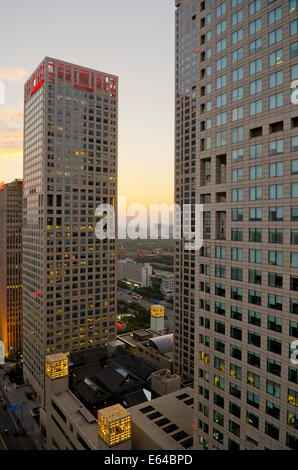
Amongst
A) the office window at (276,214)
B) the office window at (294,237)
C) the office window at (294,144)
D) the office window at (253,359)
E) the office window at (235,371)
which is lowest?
the office window at (235,371)

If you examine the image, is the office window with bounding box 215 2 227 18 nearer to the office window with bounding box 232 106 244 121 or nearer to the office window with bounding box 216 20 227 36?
the office window with bounding box 216 20 227 36

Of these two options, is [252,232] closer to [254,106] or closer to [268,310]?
[268,310]

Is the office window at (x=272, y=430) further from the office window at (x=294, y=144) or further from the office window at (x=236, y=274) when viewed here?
the office window at (x=294, y=144)

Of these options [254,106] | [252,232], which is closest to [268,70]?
[254,106]

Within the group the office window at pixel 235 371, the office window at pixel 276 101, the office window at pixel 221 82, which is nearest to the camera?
the office window at pixel 276 101

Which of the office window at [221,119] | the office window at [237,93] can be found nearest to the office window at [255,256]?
the office window at [221,119]

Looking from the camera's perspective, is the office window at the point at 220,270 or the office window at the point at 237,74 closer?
the office window at the point at 237,74
